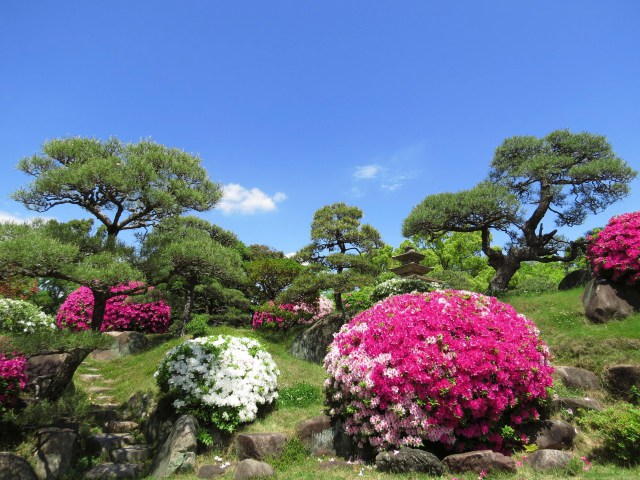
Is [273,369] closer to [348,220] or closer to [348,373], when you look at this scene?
[348,373]

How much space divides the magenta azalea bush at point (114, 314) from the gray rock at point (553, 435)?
20.1 metres

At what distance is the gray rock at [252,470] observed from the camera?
7.06 m

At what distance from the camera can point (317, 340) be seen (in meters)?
15.5

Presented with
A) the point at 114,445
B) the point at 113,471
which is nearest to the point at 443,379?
the point at 113,471

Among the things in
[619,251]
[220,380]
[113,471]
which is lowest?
[113,471]

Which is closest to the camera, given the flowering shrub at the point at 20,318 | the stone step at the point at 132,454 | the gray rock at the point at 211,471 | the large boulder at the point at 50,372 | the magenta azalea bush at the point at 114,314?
the gray rock at the point at 211,471

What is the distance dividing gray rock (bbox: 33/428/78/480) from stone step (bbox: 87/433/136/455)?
0.55 meters

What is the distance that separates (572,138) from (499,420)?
17.6 meters

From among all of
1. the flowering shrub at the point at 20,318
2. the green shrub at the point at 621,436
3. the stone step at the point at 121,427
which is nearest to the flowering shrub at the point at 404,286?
the green shrub at the point at 621,436

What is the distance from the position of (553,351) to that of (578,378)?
4.84 ft

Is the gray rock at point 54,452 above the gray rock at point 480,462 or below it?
below

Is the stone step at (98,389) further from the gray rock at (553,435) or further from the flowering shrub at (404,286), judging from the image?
the gray rock at (553,435)

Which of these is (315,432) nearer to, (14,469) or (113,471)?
(113,471)

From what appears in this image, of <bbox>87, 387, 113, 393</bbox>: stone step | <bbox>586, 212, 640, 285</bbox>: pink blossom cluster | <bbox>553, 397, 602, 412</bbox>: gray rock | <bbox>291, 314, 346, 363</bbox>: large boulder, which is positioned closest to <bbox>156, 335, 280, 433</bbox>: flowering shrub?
<bbox>87, 387, 113, 393</bbox>: stone step
